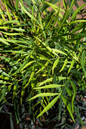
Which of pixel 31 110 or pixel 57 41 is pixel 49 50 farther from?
pixel 31 110

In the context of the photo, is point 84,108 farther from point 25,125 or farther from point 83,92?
point 25,125

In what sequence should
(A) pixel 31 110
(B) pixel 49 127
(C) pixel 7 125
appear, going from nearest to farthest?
(A) pixel 31 110, (B) pixel 49 127, (C) pixel 7 125

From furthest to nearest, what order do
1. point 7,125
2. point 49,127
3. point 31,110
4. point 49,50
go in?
point 7,125, point 49,127, point 31,110, point 49,50

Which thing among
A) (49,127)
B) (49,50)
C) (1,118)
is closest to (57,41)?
(49,50)

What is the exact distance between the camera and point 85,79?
739 millimetres

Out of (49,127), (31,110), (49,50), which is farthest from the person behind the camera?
(49,127)

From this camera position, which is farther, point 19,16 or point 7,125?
point 7,125

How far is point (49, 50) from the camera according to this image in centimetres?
67

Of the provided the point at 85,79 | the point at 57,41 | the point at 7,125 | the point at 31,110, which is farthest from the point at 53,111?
the point at 7,125

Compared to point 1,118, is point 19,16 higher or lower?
Result: higher

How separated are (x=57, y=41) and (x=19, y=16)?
0.69 ft

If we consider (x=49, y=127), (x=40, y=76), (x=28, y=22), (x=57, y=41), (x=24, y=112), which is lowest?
(x=49, y=127)

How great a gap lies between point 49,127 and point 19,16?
0.57m

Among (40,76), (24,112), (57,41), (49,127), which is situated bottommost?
(49,127)
